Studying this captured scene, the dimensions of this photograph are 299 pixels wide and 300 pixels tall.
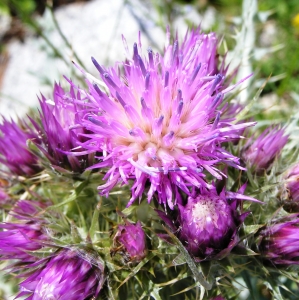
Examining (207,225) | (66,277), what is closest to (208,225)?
(207,225)

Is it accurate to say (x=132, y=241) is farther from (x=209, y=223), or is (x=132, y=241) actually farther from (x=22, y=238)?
(x=22, y=238)

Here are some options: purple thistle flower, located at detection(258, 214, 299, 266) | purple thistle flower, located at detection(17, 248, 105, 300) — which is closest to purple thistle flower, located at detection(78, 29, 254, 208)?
purple thistle flower, located at detection(17, 248, 105, 300)

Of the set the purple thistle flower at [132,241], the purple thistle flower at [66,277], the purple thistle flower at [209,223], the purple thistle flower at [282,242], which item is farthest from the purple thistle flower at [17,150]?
the purple thistle flower at [282,242]

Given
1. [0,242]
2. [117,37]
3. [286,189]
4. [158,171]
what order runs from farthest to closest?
[117,37], [286,189], [0,242], [158,171]

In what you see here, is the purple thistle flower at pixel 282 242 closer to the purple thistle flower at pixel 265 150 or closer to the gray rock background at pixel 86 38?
the purple thistle flower at pixel 265 150

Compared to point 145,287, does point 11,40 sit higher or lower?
higher

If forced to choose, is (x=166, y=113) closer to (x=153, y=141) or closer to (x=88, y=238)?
(x=153, y=141)

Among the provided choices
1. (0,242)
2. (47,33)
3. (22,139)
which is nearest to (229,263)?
(0,242)
